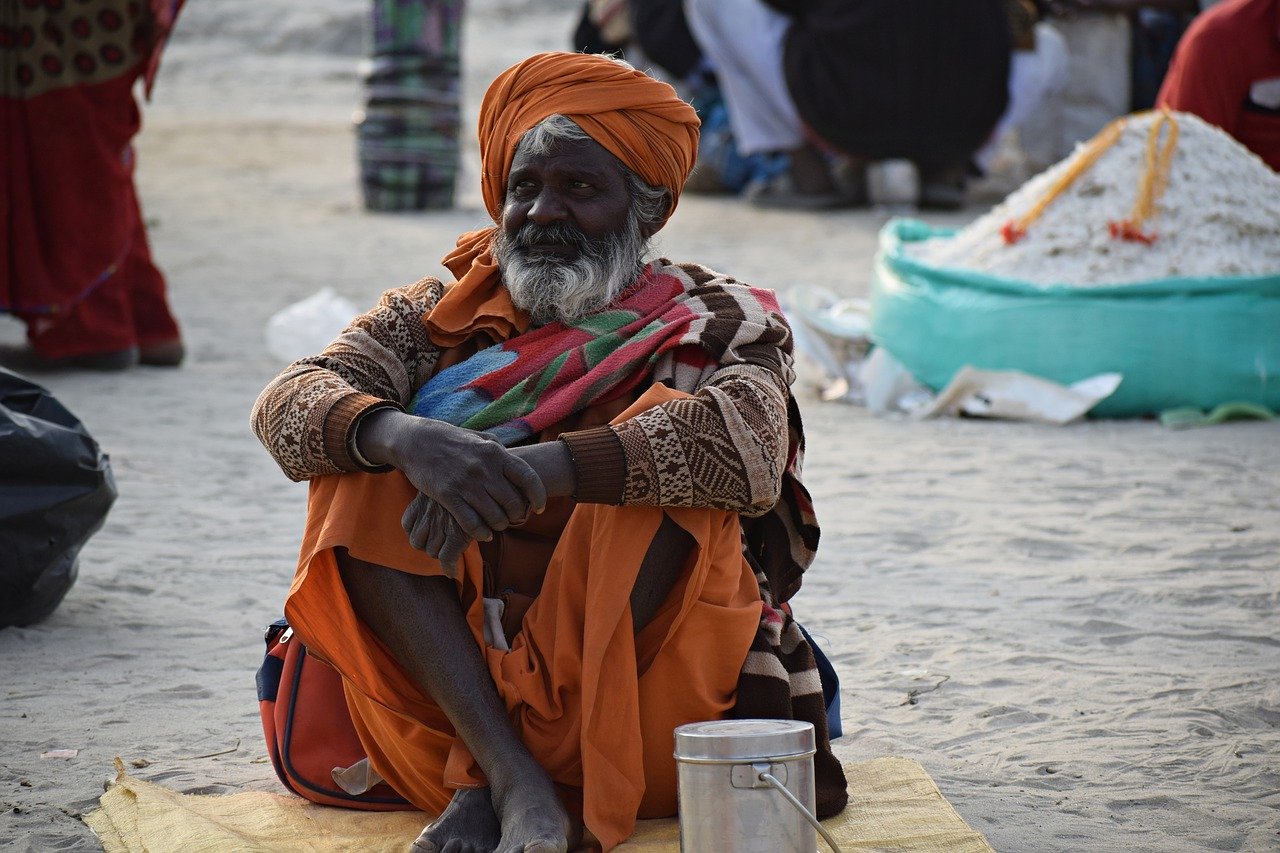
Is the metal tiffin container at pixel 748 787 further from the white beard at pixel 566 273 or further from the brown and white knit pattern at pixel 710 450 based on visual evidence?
the white beard at pixel 566 273

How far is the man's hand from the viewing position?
7.12 ft

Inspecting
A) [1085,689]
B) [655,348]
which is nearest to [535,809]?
[655,348]

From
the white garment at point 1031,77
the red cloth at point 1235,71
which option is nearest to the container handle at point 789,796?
the red cloth at point 1235,71

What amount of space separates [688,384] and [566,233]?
37 cm

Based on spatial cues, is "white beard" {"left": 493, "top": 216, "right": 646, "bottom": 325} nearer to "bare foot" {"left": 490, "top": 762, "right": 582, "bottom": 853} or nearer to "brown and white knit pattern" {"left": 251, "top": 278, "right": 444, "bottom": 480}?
"brown and white knit pattern" {"left": 251, "top": 278, "right": 444, "bottom": 480}

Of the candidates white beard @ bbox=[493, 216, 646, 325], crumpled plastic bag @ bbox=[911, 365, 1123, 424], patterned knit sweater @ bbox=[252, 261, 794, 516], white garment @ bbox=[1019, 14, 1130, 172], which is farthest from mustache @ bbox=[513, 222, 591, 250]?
white garment @ bbox=[1019, 14, 1130, 172]

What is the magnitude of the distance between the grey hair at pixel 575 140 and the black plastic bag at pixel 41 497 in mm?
1391

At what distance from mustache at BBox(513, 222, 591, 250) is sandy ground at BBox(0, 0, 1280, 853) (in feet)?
3.60

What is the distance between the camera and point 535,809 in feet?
7.32

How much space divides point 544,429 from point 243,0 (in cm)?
2514

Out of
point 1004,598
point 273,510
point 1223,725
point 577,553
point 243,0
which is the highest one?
point 577,553

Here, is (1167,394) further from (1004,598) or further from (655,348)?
(655,348)

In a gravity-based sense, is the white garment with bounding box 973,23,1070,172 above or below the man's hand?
below

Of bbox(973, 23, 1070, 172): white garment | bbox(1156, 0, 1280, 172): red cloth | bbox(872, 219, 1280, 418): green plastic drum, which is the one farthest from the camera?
bbox(973, 23, 1070, 172): white garment
